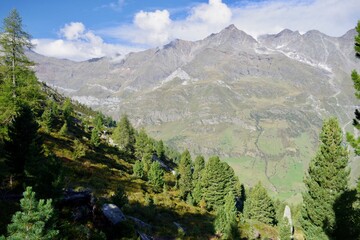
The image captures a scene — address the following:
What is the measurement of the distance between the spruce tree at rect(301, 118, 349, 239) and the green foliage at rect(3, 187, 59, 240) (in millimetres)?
27440

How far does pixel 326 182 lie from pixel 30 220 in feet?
94.2

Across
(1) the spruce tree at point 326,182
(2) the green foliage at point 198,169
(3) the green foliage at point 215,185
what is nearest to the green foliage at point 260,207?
(3) the green foliage at point 215,185

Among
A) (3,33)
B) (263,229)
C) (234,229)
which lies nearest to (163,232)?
(234,229)

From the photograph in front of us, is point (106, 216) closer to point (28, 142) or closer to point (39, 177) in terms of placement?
point (39, 177)

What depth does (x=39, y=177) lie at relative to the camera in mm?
16344

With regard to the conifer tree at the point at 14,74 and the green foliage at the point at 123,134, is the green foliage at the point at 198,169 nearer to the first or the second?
the green foliage at the point at 123,134

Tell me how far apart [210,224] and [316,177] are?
70.9ft

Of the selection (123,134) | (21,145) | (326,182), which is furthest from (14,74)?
(123,134)

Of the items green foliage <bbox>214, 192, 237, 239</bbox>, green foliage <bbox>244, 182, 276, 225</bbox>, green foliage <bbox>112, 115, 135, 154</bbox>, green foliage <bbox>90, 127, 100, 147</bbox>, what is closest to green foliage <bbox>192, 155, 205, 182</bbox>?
green foliage <bbox>244, 182, 276, 225</bbox>

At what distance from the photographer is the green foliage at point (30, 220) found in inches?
353

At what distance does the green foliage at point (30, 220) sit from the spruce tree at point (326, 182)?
27.4 m

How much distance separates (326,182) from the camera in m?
30.1

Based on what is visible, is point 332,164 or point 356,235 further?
point 332,164

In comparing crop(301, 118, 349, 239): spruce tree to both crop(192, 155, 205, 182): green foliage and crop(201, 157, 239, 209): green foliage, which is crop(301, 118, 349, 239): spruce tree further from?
crop(192, 155, 205, 182): green foliage
